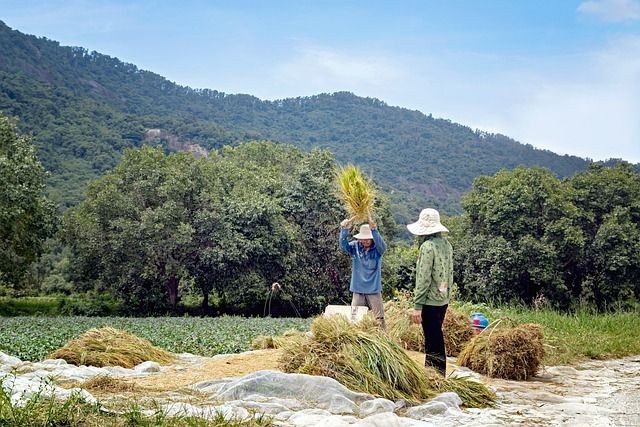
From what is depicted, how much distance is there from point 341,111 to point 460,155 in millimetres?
27562

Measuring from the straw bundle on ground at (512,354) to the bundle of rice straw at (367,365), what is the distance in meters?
1.63

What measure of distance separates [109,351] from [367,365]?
12.2 feet

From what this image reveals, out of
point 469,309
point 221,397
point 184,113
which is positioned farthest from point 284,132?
point 221,397

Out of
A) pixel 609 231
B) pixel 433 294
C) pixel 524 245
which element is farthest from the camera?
pixel 609 231

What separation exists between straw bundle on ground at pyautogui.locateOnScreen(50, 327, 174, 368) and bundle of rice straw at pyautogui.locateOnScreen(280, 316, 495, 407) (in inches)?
97.4

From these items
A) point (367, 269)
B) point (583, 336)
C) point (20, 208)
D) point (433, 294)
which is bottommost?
point (583, 336)

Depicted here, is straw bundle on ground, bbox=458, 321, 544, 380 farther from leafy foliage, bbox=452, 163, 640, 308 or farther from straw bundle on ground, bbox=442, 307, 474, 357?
leafy foliage, bbox=452, 163, 640, 308

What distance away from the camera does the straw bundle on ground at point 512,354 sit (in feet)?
26.1

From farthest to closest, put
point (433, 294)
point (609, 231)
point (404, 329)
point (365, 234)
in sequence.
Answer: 1. point (609, 231)
2. point (404, 329)
3. point (365, 234)
4. point (433, 294)

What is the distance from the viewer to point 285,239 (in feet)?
98.8

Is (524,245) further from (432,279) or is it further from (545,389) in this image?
(432,279)

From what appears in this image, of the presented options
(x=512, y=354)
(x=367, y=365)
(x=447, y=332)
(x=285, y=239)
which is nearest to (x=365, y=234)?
(x=447, y=332)

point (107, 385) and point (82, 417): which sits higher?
point (82, 417)

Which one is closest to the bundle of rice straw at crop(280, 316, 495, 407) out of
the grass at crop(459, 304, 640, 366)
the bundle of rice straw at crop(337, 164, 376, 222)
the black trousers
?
the black trousers
